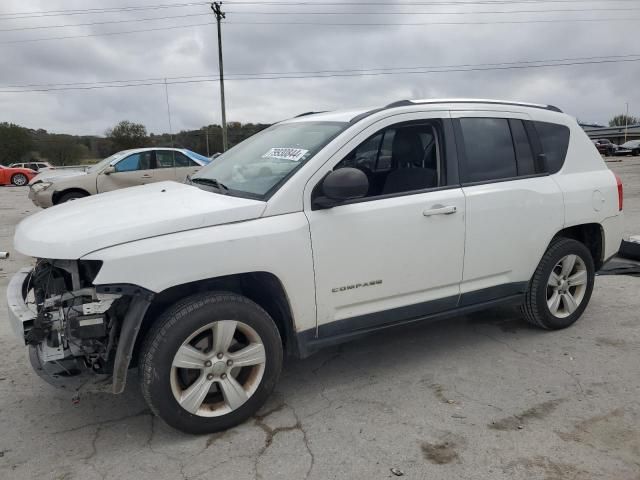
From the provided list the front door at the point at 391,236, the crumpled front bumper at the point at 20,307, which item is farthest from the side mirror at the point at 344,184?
the crumpled front bumper at the point at 20,307

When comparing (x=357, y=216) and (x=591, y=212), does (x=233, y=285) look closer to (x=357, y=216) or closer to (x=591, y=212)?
(x=357, y=216)

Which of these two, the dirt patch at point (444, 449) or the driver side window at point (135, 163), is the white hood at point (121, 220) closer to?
the dirt patch at point (444, 449)

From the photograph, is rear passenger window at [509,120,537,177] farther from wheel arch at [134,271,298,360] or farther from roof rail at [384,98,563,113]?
wheel arch at [134,271,298,360]

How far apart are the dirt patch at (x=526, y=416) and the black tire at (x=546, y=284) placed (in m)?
1.12

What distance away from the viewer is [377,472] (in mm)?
2650

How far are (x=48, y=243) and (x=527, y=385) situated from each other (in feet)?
10.2

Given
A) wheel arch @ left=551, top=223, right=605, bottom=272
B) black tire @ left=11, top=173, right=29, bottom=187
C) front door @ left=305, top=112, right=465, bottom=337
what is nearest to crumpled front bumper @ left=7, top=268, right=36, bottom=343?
front door @ left=305, top=112, right=465, bottom=337

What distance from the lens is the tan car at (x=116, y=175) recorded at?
11.2 meters

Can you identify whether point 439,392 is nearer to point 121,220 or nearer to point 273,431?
point 273,431

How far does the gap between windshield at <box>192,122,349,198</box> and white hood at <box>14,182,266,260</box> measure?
20 cm

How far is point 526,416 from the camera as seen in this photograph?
3.15 meters

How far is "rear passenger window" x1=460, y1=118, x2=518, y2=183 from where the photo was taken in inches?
151

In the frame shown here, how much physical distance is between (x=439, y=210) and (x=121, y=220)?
6.58ft

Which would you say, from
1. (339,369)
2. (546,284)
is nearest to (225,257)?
(339,369)
